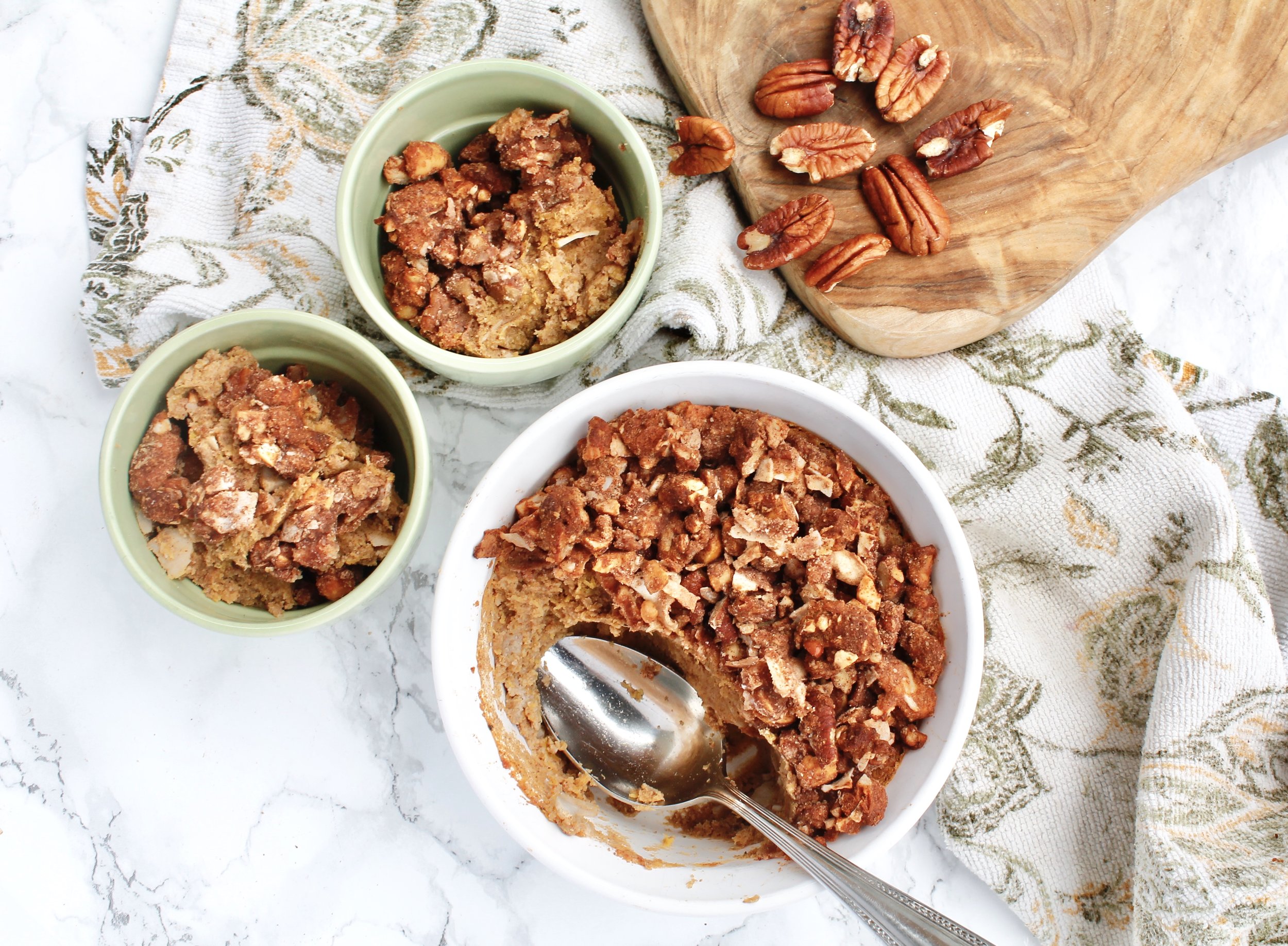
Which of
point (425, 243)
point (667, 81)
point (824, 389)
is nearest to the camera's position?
point (824, 389)

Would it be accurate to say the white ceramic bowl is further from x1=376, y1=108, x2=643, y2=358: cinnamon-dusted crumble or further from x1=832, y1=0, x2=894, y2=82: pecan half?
x1=832, y1=0, x2=894, y2=82: pecan half

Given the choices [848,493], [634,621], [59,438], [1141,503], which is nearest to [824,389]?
[848,493]

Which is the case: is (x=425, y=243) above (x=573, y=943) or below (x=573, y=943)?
above

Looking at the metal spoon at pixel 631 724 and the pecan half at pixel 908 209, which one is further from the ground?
the pecan half at pixel 908 209

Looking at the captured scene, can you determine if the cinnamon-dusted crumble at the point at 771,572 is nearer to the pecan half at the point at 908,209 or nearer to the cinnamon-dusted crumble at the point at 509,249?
the cinnamon-dusted crumble at the point at 509,249

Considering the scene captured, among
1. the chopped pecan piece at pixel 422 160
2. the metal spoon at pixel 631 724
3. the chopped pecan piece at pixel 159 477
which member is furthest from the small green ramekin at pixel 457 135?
the metal spoon at pixel 631 724

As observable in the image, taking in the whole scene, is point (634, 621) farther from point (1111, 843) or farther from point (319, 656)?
point (1111, 843)

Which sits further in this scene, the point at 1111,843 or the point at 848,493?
the point at 1111,843
